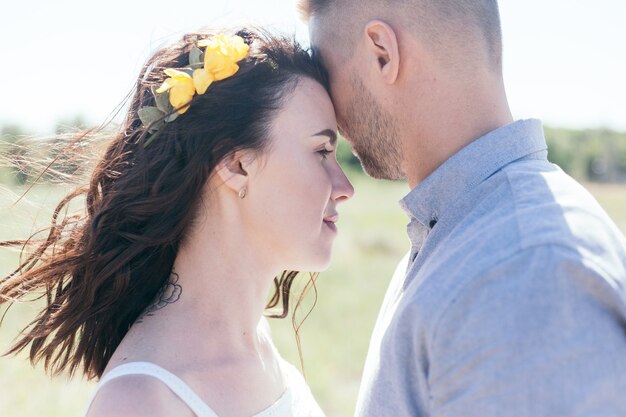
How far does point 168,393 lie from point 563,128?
186 ft

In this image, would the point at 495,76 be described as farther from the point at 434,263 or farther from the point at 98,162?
the point at 98,162

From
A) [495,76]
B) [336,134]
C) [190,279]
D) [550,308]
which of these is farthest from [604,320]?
[190,279]

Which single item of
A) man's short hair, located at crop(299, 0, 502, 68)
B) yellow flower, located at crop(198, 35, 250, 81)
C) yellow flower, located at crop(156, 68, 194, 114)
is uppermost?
man's short hair, located at crop(299, 0, 502, 68)

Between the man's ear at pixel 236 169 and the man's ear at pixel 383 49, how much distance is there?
562 millimetres

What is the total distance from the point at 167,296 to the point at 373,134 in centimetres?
97

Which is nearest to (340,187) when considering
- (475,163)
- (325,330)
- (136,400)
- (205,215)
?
(205,215)

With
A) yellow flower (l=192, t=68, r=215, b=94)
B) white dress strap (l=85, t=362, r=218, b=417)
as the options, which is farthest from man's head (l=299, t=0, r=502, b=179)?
white dress strap (l=85, t=362, r=218, b=417)

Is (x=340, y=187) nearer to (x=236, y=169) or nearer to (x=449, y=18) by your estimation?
(x=236, y=169)

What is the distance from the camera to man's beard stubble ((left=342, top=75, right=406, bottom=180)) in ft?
8.37

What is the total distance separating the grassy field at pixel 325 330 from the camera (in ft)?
23.4

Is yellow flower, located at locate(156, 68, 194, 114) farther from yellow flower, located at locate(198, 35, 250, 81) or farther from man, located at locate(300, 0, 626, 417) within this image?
man, located at locate(300, 0, 626, 417)

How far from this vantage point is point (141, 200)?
2.61m

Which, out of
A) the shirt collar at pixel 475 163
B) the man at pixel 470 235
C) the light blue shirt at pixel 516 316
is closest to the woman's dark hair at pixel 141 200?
the man at pixel 470 235

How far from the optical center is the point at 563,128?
5503cm
